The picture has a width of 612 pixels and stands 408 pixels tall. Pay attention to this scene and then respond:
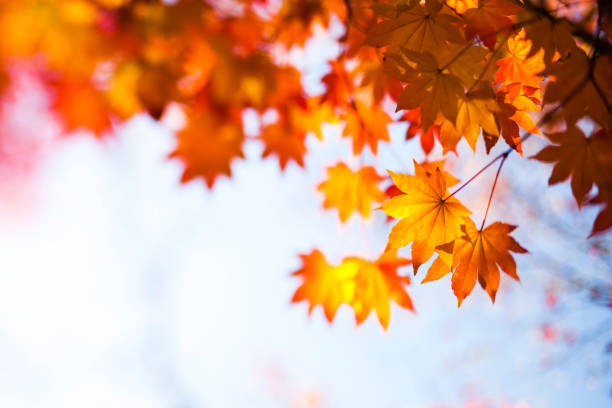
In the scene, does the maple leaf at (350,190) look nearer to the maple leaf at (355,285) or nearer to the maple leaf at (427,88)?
the maple leaf at (355,285)

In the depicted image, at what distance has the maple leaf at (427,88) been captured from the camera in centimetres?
104

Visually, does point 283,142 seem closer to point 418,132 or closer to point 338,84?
point 338,84

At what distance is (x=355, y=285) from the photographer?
5.41 ft

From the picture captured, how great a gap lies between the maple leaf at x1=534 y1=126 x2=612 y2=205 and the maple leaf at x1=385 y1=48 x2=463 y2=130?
284 mm

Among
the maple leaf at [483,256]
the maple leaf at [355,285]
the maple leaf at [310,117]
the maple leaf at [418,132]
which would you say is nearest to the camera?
the maple leaf at [483,256]

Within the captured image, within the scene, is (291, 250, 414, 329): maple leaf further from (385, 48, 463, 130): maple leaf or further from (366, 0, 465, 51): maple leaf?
(366, 0, 465, 51): maple leaf

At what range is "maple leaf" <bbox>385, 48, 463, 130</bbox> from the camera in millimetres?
1045

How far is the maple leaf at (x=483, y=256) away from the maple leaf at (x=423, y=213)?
50 mm

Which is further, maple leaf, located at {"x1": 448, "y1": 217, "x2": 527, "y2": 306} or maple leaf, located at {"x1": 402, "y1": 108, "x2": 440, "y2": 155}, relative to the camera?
maple leaf, located at {"x1": 402, "y1": 108, "x2": 440, "y2": 155}

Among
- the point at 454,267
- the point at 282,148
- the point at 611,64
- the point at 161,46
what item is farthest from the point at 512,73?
the point at 161,46

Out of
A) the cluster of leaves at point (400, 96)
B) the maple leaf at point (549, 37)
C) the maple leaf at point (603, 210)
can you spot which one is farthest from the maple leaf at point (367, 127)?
the maple leaf at point (603, 210)

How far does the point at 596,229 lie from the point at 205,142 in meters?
1.71

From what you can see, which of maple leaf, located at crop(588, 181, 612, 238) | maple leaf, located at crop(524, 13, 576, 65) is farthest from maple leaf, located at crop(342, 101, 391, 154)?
maple leaf, located at crop(588, 181, 612, 238)

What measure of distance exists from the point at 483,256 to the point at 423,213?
8.5 inches
